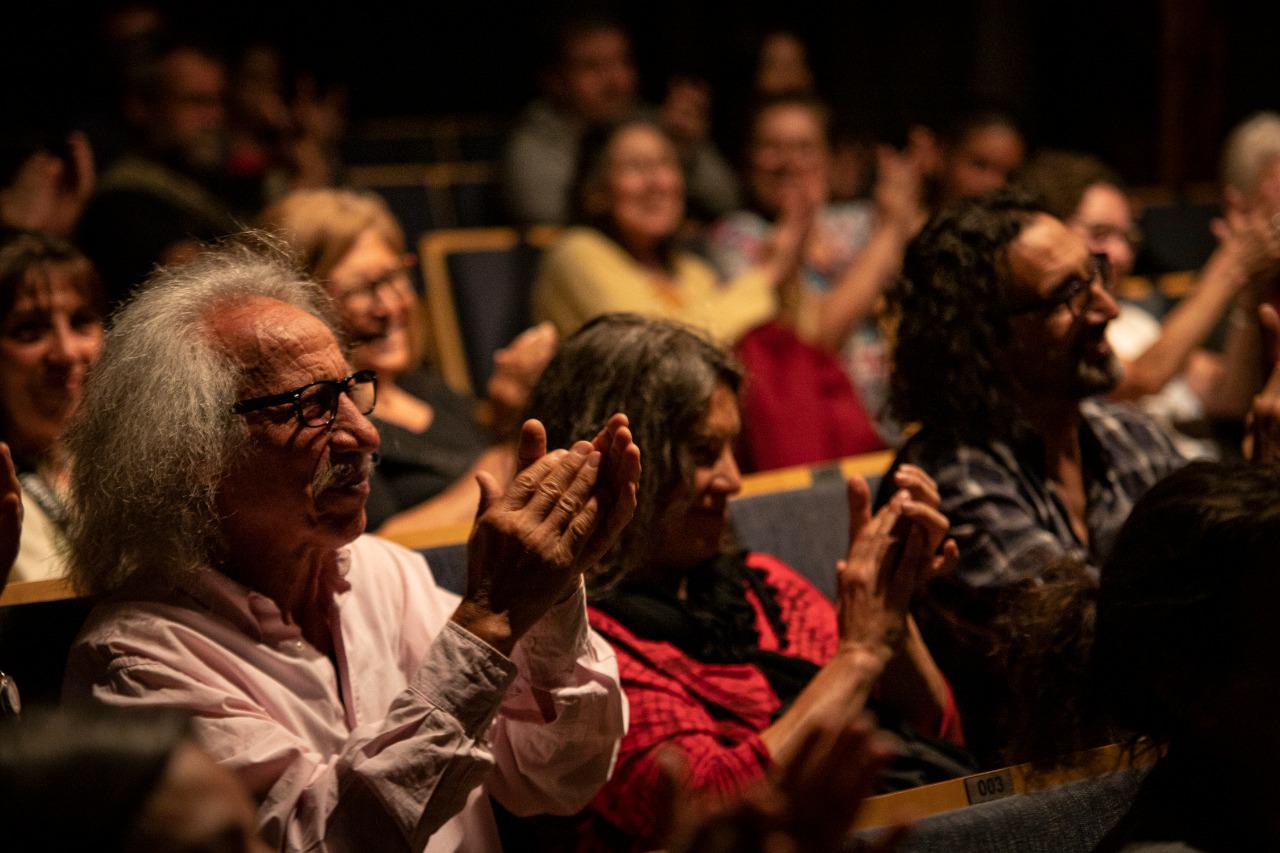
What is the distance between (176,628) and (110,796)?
561mm

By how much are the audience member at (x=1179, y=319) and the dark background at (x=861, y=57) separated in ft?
3.21

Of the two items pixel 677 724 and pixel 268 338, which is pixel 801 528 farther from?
pixel 268 338

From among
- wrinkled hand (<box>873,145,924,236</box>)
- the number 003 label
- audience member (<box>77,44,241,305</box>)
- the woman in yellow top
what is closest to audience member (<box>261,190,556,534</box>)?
audience member (<box>77,44,241,305</box>)

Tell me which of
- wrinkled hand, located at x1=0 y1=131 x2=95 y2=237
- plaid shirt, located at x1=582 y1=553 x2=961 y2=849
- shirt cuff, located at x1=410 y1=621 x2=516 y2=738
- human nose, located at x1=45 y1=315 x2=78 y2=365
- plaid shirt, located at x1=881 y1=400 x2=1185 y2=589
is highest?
wrinkled hand, located at x1=0 y1=131 x2=95 y2=237

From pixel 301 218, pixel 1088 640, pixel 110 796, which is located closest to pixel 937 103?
pixel 301 218

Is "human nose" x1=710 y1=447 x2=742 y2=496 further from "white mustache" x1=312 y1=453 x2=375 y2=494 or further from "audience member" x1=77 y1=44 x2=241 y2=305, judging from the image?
"audience member" x1=77 y1=44 x2=241 y2=305

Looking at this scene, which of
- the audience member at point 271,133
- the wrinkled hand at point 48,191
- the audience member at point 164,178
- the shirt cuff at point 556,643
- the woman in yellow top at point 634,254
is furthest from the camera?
the audience member at point 271,133

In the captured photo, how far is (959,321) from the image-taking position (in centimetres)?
192

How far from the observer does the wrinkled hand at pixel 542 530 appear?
123cm

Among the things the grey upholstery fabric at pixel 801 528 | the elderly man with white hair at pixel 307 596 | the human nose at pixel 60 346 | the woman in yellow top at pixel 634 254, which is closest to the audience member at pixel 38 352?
the human nose at pixel 60 346

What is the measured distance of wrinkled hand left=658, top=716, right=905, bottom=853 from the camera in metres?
0.85

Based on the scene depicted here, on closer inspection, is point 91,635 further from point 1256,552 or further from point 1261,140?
point 1261,140

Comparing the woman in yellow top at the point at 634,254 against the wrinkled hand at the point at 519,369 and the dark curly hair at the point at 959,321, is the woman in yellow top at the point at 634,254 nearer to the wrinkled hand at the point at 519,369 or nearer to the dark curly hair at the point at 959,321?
the wrinkled hand at the point at 519,369

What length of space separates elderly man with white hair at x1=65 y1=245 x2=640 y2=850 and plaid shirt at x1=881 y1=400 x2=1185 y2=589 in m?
0.61
